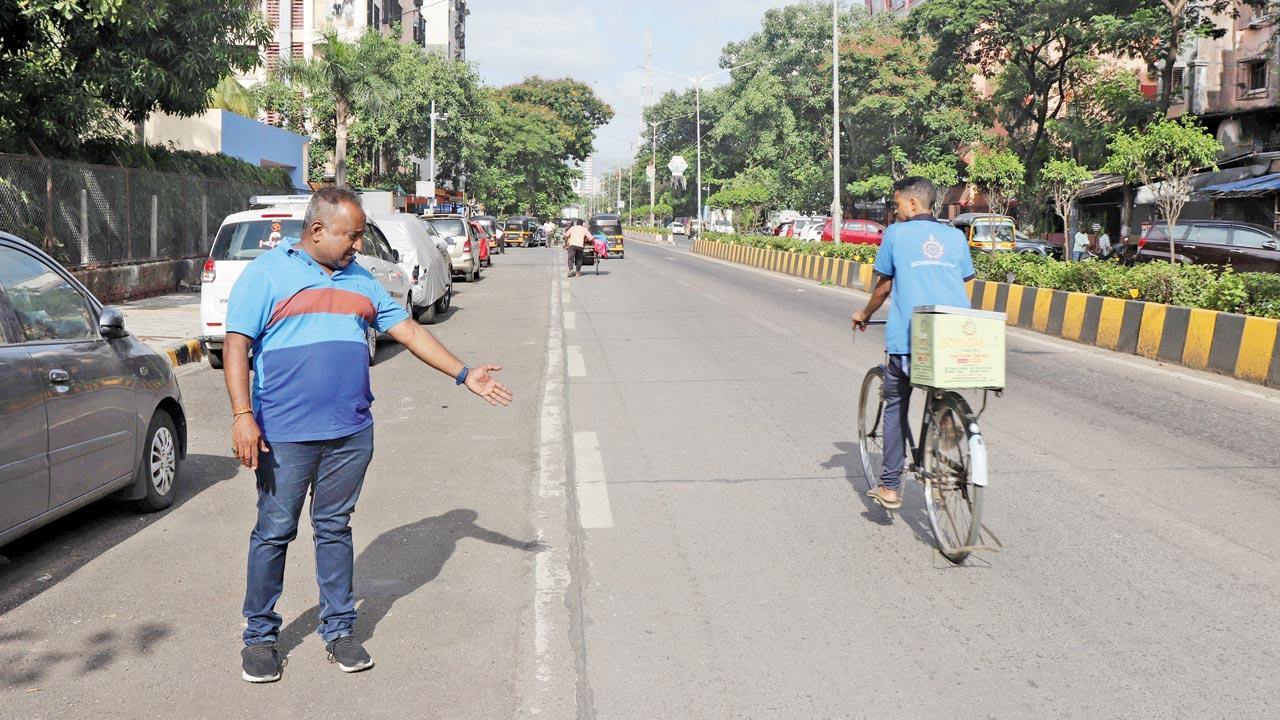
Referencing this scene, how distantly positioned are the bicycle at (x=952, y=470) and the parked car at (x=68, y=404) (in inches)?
154

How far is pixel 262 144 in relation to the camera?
38.9 m

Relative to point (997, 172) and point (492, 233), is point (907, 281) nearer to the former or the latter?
point (997, 172)

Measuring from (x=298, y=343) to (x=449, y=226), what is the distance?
25.3 m

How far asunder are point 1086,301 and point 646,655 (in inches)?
480

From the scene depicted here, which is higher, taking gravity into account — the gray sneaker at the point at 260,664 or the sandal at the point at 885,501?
the sandal at the point at 885,501

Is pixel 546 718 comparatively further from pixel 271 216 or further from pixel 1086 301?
pixel 1086 301

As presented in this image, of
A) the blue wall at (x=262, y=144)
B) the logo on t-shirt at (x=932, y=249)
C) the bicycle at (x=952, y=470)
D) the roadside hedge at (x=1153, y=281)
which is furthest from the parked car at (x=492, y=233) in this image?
the bicycle at (x=952, y=470)

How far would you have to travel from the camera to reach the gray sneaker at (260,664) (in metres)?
3.97

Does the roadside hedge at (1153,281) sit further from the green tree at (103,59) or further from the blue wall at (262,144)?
the blue wall at (262,144)

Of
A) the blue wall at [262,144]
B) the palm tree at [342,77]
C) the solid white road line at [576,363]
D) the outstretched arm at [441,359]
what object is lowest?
the solid white road line at [576,363]

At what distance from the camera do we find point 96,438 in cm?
577

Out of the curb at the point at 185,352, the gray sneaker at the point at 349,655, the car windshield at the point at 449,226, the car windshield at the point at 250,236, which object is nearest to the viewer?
the gray sneaker at the point at 349,655

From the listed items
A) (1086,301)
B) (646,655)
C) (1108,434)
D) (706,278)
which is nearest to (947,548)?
(646,655)

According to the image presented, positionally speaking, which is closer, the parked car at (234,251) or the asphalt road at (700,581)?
the asphalt road at (700,581)
